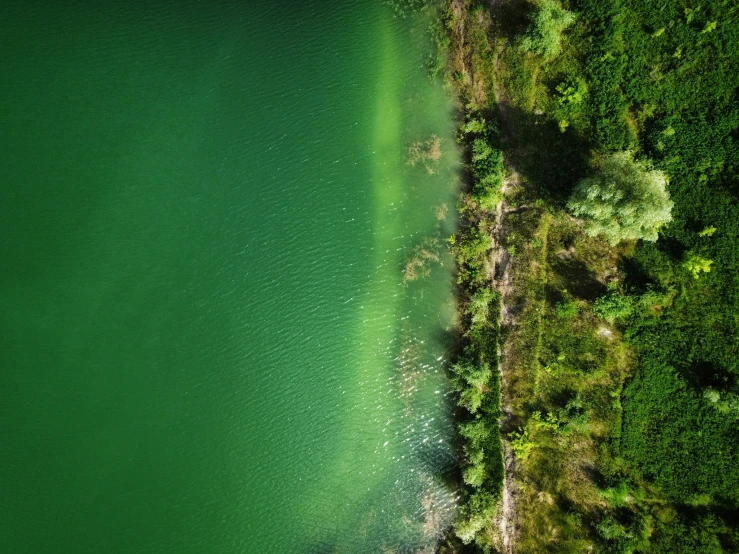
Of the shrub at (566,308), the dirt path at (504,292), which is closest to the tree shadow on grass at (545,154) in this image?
the dirt path at (504,292)

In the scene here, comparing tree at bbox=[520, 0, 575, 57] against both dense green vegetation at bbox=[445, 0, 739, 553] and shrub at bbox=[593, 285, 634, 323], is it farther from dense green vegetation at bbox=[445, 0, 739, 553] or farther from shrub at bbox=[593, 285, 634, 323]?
shrub at bbox=[593, 285, 634, 323]

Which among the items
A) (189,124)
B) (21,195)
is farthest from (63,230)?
(189,124)

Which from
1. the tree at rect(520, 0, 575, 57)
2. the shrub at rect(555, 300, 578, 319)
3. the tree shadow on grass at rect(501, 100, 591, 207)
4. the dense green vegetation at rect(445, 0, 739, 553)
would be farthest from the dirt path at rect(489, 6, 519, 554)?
the shrub at rect(555, 300, 578, 319)

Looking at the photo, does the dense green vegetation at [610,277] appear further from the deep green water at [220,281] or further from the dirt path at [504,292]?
the deep green water at [220,281]

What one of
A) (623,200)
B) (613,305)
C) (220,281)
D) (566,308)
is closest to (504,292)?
(566,308)

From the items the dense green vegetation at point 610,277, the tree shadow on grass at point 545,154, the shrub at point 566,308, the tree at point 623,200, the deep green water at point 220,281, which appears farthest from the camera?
the deep green water at point 220,281
